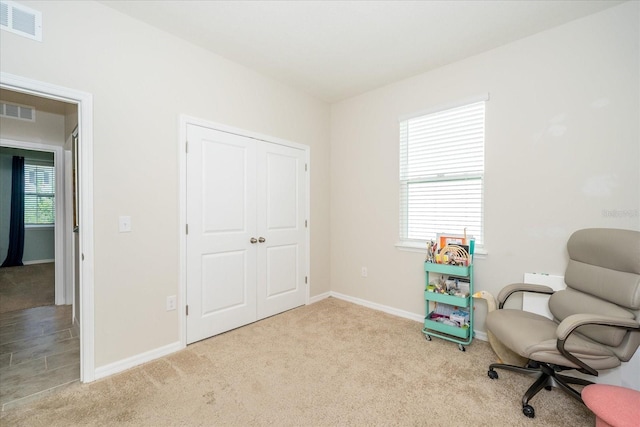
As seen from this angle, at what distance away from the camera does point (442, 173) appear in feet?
9.66

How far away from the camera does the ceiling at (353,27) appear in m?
2.07

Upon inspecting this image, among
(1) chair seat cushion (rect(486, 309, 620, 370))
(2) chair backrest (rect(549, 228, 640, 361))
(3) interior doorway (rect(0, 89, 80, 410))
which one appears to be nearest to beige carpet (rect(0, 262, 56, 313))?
(3) interior doorway (rect(0, 89, 80, 410))

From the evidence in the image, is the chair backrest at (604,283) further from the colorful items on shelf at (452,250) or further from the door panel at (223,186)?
the door panel at (223,186)

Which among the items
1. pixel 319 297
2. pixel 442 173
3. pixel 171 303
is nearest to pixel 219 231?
pixel 171 303

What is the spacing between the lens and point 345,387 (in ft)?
6.38

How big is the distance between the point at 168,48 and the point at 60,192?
2.69 meters

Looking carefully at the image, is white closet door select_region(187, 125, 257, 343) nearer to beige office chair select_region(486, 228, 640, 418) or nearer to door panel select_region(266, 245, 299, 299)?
door panel select_region(266, 245, 299, 299)

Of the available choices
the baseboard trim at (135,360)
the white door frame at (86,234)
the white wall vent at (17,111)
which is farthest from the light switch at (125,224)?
the white wall vent at (17,111)

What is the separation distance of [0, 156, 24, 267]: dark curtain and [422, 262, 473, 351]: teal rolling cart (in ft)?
27.4

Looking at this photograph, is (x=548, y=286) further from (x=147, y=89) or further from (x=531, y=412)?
(x=147, y=89)

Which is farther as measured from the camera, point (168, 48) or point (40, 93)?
point (168, 48)

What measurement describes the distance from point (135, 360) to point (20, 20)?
2483 millimetres

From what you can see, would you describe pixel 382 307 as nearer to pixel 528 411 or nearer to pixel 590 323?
pixel 528 411

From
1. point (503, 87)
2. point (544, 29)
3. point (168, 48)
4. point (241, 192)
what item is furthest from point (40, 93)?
point (544, 29)
